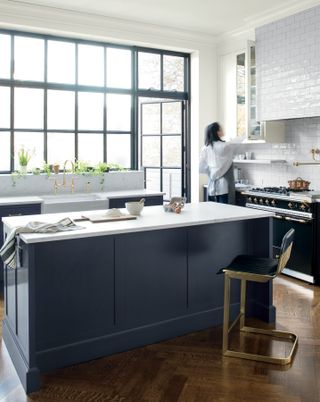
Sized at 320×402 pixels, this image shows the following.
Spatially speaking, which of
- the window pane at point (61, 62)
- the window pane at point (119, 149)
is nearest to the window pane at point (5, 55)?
the window pane at point (61, 62)

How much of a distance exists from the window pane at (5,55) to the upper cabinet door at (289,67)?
328 centimetres

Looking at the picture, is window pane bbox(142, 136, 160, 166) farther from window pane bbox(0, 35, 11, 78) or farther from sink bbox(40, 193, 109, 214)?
window pane bbox(0, 35, 11, 78)

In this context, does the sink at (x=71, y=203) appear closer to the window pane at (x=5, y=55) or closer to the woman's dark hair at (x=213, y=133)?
the woman's dark hair at (x=213, y=133)

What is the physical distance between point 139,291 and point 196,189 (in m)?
4.03

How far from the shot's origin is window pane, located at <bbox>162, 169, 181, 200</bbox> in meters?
7.39

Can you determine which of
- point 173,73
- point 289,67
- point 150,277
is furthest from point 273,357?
point 173,73

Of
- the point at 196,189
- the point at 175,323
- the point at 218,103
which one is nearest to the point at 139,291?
the point at 175,323

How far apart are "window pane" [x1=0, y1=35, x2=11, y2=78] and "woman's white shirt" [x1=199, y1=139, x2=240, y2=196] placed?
276 cm

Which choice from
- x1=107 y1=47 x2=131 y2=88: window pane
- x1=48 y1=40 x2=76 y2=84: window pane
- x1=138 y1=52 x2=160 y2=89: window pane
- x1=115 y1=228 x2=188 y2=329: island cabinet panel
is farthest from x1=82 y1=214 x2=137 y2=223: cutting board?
x1=138 y1=52 x2=160 y2=89: window pane

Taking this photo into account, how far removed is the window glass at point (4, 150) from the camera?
6039 millimetres

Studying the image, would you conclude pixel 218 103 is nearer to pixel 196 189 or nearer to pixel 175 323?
pixel 196 189

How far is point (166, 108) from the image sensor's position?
7270 mm

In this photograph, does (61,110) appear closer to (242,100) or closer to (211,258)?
(242,100)

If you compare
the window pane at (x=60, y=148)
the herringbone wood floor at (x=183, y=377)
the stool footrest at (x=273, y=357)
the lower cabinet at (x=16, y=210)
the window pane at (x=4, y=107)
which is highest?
the window pane at (x=4, y=107)
